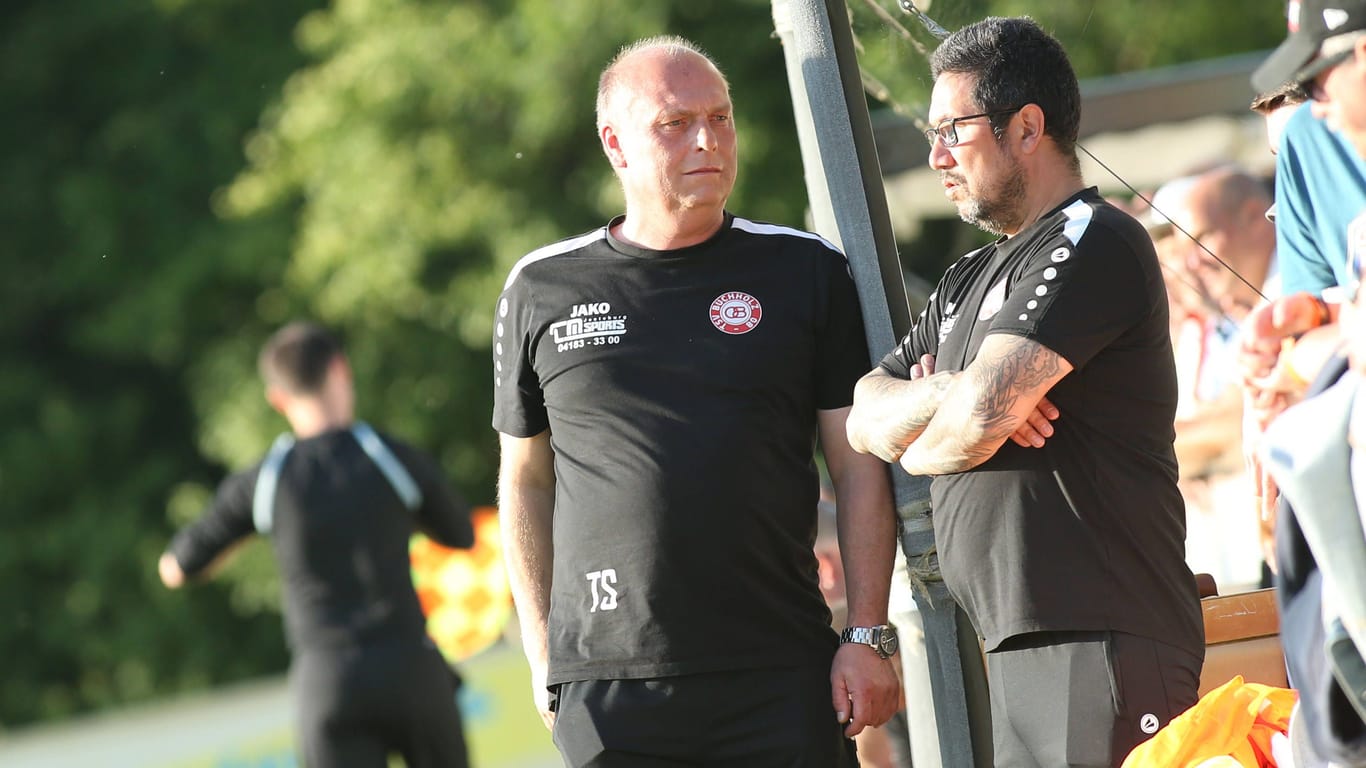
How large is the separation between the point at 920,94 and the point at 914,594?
125 cm

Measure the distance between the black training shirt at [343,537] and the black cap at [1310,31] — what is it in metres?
3.94

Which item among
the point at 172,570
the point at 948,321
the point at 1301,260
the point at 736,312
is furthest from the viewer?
the point at 172,570

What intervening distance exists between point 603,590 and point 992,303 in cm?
96

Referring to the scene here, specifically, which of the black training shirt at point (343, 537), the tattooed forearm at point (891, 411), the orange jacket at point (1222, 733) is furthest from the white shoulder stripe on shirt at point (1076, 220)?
the black training shirt at point (343, 537)

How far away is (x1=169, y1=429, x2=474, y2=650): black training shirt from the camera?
5785 mm

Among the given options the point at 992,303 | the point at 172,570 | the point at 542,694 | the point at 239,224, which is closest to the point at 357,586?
the point at 172,570

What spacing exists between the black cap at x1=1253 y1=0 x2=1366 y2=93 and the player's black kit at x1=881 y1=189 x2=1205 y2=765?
579 mm

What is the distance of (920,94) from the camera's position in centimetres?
406

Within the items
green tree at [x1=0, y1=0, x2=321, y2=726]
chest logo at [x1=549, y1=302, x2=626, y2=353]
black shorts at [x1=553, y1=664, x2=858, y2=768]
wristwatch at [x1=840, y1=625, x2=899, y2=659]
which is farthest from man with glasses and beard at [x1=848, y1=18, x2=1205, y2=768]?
green tree at [x1=0, y1=0, x2=321, y2=726]

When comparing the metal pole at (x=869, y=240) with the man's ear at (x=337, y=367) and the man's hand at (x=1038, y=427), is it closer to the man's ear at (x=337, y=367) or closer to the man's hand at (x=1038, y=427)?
the man's hand at (x=1038, y=427)

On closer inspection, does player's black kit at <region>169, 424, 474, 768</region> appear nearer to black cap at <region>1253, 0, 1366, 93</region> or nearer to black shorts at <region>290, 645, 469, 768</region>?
black shorts at <region>290, 645, 469, 768</region>

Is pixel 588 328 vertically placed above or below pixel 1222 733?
above

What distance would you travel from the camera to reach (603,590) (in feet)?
11.0

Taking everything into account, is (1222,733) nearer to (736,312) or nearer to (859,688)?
(859,688)
